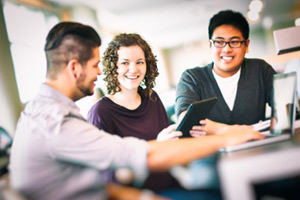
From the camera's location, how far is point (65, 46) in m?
0.82

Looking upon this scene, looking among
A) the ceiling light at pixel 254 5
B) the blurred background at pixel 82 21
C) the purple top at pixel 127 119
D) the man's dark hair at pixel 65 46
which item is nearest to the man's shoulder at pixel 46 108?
the man's dark hair at pixel 65 46

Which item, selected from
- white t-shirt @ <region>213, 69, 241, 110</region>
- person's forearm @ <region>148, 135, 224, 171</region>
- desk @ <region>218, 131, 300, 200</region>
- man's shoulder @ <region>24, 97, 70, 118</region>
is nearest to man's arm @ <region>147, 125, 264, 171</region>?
person's forearm @ <region>148, 135, 224, 171</region>

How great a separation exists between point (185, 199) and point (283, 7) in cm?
343

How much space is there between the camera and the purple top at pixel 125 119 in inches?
49.9

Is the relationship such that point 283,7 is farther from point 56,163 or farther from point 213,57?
point 56,163

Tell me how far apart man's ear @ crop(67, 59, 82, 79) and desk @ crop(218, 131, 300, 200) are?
585 mm

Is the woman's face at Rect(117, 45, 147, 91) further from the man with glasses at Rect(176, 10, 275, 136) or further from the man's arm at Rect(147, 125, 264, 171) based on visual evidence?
the man's arm at Rect(147, 125, 264, 171)

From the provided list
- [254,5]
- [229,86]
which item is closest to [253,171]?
[229,86]

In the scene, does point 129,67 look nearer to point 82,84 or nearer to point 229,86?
point 82,84

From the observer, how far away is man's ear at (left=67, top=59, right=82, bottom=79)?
0.82 m

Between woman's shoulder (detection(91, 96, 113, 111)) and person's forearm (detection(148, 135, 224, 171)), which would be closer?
person's forearm (detection(148, 135, 224, 171))

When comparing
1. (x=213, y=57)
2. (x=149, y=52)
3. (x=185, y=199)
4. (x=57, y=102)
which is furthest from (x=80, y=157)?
(x=213, y=57)

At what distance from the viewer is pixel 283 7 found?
320 centimetres

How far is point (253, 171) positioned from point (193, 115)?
1.87 feet
